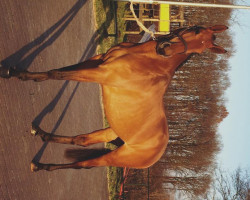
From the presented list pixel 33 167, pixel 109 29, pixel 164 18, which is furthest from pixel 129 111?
pixel 164 18

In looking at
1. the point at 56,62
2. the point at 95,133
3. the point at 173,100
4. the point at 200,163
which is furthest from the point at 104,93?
the point at 200,163

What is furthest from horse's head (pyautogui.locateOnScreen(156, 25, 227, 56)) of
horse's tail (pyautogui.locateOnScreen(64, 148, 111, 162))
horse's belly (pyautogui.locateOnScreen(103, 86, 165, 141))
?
horse's tail (pyautogui.locateOnScreen(64, 148, 111, 162))

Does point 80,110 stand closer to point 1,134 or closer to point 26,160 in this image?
point 26,160

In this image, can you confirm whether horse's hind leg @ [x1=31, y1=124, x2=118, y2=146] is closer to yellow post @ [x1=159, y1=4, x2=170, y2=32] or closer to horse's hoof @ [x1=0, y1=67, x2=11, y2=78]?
horse's hoof @ [x1=0, y1=67, x2=11, y2=78]

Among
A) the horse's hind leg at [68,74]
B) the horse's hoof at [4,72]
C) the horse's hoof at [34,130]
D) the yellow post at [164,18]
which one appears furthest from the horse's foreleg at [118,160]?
the yellow post at [164,18]

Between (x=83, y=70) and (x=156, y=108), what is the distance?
1437 millimetres

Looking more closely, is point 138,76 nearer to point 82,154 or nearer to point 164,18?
point 82,154

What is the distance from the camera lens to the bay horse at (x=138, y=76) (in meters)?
3.84

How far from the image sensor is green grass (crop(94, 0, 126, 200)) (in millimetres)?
10766

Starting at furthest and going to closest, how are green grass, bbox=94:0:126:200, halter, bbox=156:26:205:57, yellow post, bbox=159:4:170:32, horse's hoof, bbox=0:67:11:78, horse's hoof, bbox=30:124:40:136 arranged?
1. yellow post, bbox=159:4:170:32
2. green grass, bbox=94:0:126:200
3. horse's hoof, bbox=30:124:40:136
4. horse's hoof, bbox=0:67:11:78
5. halter, bbox=156:26:205:57

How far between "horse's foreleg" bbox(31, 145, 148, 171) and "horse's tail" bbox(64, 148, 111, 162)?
11 centimetres

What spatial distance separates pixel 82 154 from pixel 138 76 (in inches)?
86.4

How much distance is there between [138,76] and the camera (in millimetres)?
4023

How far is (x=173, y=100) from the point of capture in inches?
834
